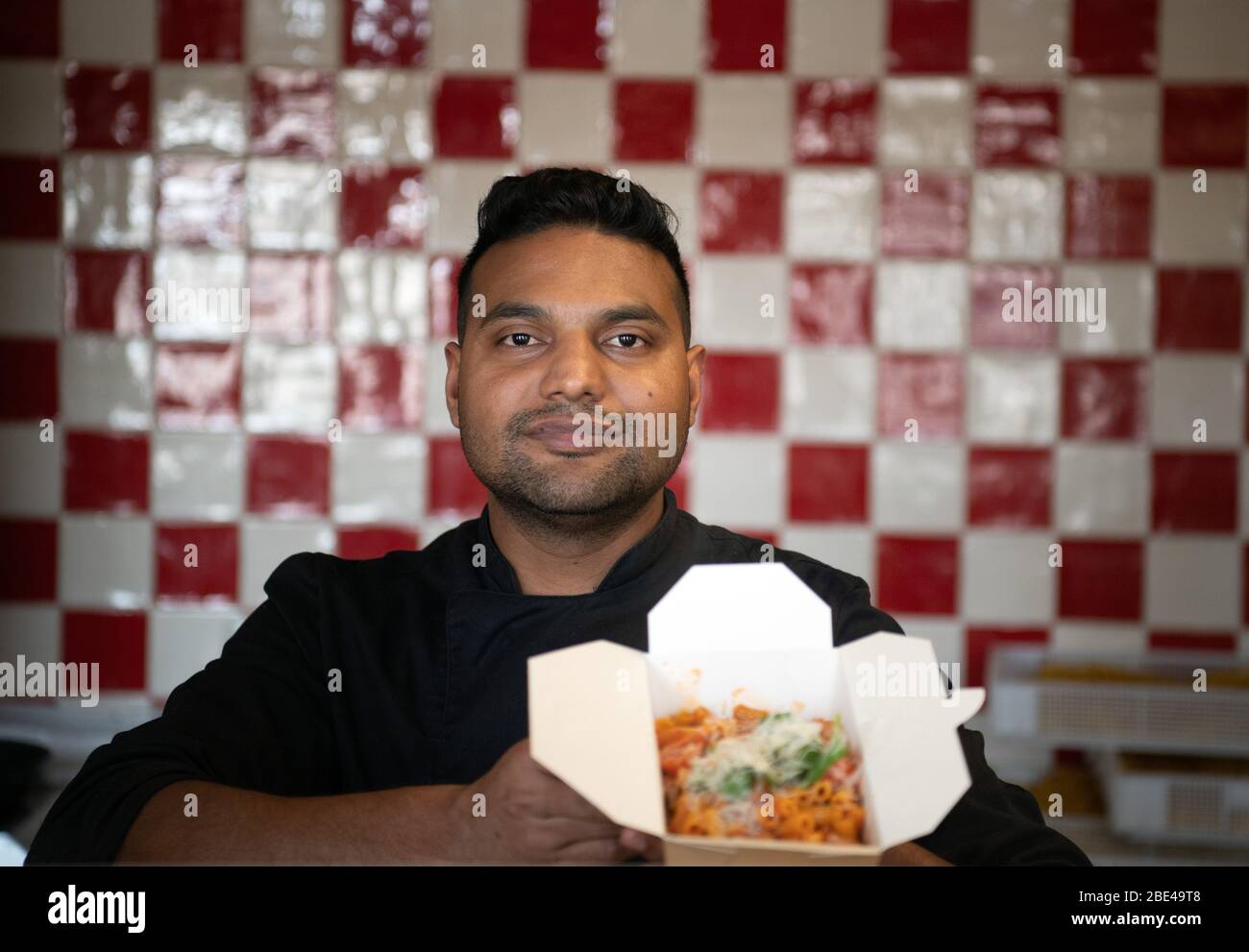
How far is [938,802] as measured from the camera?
0.69 m

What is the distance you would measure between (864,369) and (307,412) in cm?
113

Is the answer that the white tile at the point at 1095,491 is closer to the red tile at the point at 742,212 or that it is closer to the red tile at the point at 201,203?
the red tile at the point at 742,212

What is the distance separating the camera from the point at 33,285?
7.39ft

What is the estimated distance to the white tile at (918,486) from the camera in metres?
2.23

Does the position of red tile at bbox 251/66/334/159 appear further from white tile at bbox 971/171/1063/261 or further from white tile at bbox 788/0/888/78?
white tile at bbox 971/171/1063/261

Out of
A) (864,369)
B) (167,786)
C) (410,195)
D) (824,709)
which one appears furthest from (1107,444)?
(167,786)

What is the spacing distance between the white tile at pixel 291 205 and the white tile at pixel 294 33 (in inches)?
8.0

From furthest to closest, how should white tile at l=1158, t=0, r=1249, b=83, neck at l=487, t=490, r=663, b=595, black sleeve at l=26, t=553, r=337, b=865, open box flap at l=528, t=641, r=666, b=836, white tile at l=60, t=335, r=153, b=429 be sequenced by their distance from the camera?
white tile at l=60, t=335, r=153, b=429, white tile at l=1158, t=0, r=1249, b=83, neck at l=487, t=490, r=663, b=595, black sleeve at l=26, t=553, r=337, b=865, open box flap at l=528, t=641, r=666, b=836

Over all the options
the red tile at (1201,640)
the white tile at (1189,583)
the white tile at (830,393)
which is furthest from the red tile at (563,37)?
the red tile at (1201,640)

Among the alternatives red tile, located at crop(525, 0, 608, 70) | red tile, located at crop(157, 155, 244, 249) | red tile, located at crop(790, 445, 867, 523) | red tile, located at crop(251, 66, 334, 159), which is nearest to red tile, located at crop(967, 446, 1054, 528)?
red tile, located at crop(790, 445, 867, 523)

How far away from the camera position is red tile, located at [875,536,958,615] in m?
2.23

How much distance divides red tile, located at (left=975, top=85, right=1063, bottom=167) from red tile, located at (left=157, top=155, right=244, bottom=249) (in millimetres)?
1496

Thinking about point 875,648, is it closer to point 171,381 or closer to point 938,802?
point 938,802

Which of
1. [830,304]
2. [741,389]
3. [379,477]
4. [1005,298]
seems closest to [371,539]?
[379,477]
